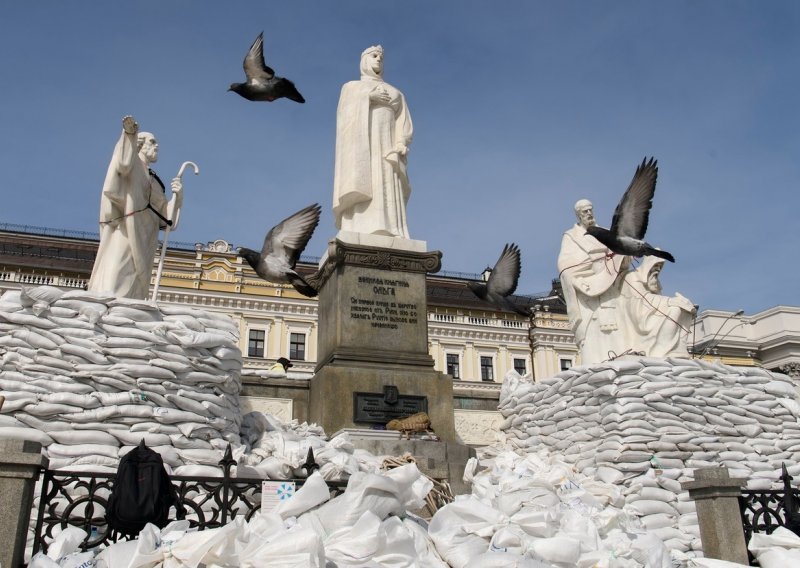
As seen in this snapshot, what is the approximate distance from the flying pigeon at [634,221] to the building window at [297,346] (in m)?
30.8

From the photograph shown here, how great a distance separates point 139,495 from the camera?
515 cm

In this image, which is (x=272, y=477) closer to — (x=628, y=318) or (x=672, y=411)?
(x=672, y=411)

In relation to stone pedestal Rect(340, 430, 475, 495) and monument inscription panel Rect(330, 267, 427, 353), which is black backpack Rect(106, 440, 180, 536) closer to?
stone pedestal Rect(340, 430, 475, 495)

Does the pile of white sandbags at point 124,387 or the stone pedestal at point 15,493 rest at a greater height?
the pile of white sandbags at point 124,387

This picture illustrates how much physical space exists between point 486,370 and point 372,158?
32.9 metres

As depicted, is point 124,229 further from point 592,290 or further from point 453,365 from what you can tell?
point 453,365

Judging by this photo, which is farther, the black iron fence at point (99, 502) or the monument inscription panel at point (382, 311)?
the monument inscription panel at point (382, 311)

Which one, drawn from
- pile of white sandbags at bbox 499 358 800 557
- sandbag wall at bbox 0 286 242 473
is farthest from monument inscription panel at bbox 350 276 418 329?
sandbag wall at bbox 0 286 242 473

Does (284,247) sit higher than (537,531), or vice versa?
(284,247)

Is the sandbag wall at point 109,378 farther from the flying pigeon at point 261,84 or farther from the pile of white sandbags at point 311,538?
the flying pigeon at point 261,84

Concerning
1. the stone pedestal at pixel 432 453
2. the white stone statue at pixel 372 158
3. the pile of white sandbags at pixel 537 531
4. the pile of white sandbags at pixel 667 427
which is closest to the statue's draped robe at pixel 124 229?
the stone pedestal at pixel 432 453

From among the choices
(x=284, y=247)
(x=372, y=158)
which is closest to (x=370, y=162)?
(x=372, y=158)

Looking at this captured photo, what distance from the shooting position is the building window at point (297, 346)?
40312 mm

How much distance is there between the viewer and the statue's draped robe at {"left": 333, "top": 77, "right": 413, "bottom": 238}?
10969 mm
